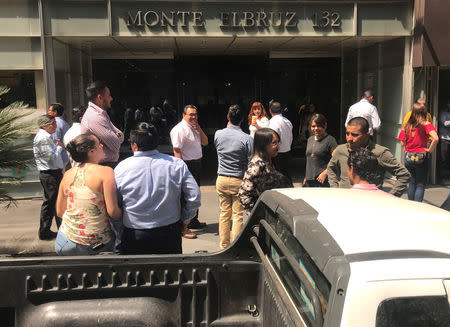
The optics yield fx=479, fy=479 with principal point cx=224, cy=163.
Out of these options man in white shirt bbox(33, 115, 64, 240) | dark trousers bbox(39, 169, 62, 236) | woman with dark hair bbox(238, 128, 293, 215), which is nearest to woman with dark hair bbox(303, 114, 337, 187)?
woman with dark hair bbox(238, 128, 293, 215)

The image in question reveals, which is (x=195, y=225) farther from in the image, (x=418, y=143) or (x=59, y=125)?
(x=418, y=143)

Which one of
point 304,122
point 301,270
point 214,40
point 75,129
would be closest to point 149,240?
point 301,270

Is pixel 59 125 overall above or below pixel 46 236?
above

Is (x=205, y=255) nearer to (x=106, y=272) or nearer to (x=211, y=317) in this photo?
(x=211, y=317)

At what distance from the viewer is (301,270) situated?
6.38 feet

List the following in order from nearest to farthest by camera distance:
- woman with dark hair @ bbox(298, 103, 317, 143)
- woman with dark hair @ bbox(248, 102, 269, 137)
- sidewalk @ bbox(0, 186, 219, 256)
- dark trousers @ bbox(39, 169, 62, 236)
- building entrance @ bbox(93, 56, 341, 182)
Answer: sidewalk @ bbox(0, 186, 219, 256)
dark trousers @ bbox(39, 169, 62, 236)
woman with dark hair @ bbox(248, 102, 269, 137)
building entrance @ bbox(93, 56, 341, 182)
woman with dark hair @ bbox(298, 103, 317, 143)

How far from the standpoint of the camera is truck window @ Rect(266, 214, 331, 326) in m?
1.76

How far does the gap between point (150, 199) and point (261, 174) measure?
1.16 m

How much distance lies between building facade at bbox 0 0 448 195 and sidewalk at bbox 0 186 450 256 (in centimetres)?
179

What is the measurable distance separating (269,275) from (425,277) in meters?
1.18

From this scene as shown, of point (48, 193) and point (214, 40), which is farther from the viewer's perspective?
point (214, 40)

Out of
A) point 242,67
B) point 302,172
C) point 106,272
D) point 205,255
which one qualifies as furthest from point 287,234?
point 242,67

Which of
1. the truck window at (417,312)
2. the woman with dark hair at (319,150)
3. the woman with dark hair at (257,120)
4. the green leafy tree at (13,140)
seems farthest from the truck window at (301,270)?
the woman with dark hair at (257,120)

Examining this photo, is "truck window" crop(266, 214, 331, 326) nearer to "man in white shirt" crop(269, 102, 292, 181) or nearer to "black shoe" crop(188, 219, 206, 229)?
"black shoe" crop(188, 219, 206, 229)
